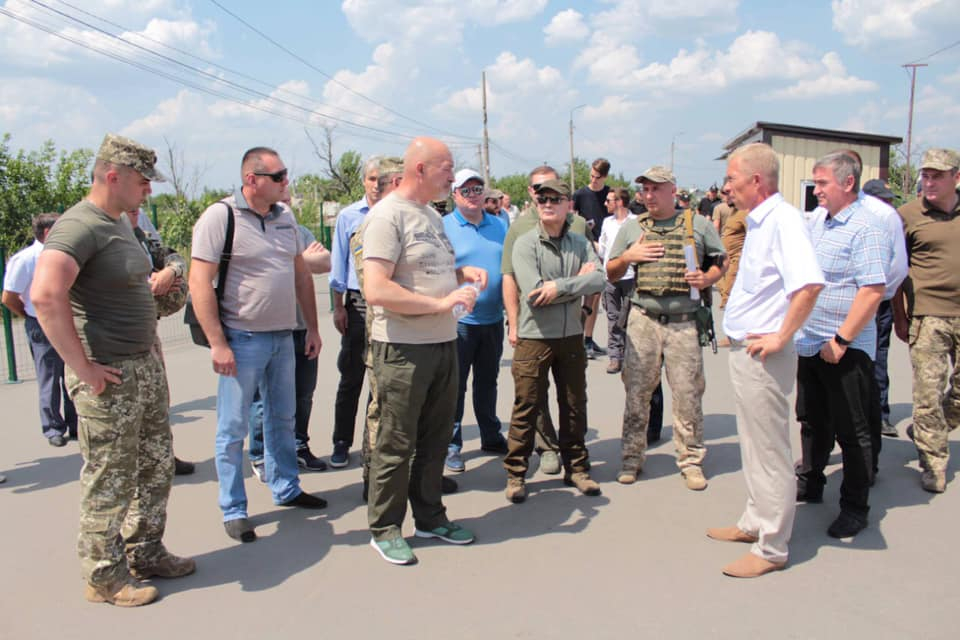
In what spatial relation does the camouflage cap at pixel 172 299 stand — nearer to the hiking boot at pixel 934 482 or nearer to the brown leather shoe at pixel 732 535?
the brown leather shoe at pixel 732 535

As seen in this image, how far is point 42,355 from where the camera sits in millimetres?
5645

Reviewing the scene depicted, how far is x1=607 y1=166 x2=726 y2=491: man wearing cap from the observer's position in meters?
4.53

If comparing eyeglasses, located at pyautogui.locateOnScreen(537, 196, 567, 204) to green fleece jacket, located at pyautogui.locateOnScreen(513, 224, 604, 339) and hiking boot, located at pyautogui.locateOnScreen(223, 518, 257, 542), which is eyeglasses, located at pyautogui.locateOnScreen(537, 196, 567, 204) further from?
hiking boot, located at pyautogui.locateOnScreen(223, 518, 257, 542)

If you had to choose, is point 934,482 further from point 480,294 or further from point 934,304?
point 480,294

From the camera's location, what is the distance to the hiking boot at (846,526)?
3746 mm

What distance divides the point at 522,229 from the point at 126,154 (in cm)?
244

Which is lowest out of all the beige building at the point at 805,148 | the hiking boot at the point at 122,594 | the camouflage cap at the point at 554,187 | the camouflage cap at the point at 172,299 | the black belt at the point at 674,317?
the hiking boot at the point at 122,594

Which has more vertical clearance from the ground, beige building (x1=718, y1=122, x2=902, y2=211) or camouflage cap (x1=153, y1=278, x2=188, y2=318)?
beige building (x1=718, y1=122, x2=902, y2=211)

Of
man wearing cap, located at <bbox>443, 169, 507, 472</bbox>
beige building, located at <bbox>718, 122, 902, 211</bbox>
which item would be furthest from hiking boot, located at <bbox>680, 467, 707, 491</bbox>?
beige building, located at <bbox>718, 122, 902, 211</bbox>

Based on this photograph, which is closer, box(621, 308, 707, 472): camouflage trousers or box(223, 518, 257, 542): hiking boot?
box(223, 518, 257, 542): hiking boot

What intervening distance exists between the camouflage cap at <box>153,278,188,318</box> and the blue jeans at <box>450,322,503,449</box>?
1.83 m

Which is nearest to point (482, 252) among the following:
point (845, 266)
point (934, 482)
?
point (845, 266)

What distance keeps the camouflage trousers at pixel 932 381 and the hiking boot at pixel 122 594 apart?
4599mm

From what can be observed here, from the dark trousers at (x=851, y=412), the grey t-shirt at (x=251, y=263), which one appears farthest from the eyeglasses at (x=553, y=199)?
the dark trousers at (x=851, y=412)
